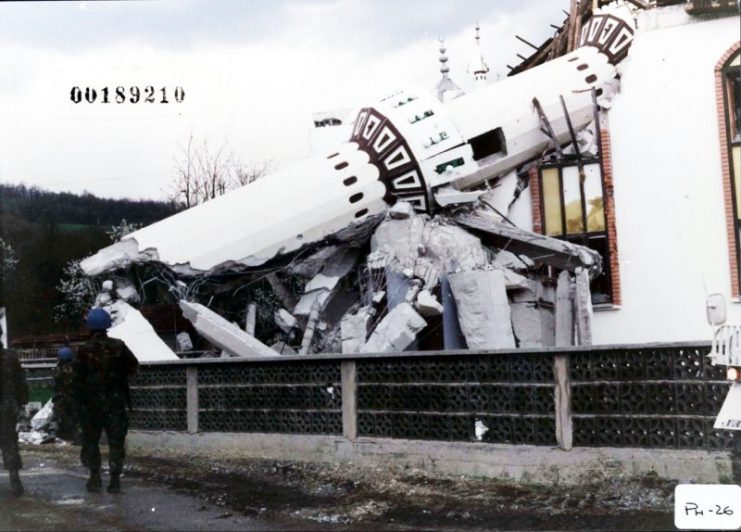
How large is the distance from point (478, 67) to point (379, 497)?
7.42 ft

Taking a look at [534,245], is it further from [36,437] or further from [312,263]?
[36,437]

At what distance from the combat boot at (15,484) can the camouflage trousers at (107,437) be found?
0.34 meters

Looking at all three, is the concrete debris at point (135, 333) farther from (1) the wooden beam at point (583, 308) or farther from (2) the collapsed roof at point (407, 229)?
(1) the wooden beam at point (583, 308)

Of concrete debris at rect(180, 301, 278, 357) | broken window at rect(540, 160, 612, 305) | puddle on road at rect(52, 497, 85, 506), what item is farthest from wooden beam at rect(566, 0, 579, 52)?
puddle on road at rect(52, 497, 85, 506)

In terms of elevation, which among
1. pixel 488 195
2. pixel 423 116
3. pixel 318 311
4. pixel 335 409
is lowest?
pixel 335 409

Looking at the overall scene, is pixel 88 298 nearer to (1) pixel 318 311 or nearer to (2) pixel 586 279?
(1) pixel 318 311

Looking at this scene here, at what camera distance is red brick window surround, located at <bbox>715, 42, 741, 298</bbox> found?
4.46m

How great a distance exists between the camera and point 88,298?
5527mm

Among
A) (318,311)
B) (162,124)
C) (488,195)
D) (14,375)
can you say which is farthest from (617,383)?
(14,375)

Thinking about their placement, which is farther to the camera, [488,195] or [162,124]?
[488,195]

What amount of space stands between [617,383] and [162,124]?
257 cm

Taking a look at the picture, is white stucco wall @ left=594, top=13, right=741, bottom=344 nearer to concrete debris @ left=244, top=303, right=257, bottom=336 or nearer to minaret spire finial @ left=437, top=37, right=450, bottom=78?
minaret spire finial @ left=437, top=37, right=450, bottom=78

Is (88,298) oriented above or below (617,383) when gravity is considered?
above

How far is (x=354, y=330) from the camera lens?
20.6 ft
